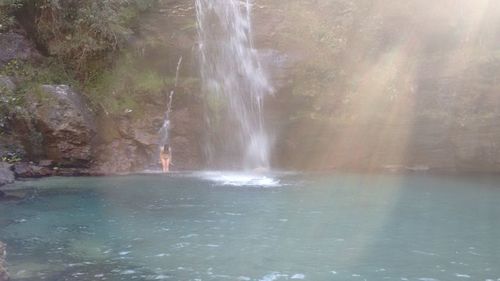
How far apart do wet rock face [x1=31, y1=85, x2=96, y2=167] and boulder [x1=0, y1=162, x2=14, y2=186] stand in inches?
80.7

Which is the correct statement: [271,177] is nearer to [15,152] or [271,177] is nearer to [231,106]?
[231,106]

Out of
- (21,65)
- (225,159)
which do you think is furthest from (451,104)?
(21,65)

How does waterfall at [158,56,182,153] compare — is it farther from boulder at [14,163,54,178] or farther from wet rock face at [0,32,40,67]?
wet rock face at [0,32,40,67]

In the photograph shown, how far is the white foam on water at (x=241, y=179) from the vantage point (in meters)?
15.4

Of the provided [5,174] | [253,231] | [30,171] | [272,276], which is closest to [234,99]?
[30,171]

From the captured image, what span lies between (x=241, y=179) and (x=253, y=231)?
6876 millimetres

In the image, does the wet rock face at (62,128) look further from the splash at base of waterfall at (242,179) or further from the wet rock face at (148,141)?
the splash at base of waterfall at (242,179)

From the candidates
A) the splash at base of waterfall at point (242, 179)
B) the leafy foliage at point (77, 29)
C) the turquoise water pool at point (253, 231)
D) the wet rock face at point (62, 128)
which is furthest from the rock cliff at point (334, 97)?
the turquoise water pool at point (253, 231)

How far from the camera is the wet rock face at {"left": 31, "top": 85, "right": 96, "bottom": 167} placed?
59.5ft

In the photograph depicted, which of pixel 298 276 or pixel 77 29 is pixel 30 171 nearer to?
pixel 77 29

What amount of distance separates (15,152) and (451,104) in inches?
603

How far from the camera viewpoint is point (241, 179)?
16.6m

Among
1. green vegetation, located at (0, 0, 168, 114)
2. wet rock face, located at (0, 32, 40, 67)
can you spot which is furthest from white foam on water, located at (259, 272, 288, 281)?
wet rock face, located at (0, 32, 40, 67)

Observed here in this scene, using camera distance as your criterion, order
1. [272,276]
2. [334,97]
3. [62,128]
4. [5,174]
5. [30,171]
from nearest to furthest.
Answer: [272,276]
[5,174]
[30,171]
[62,128]
[334,97]
